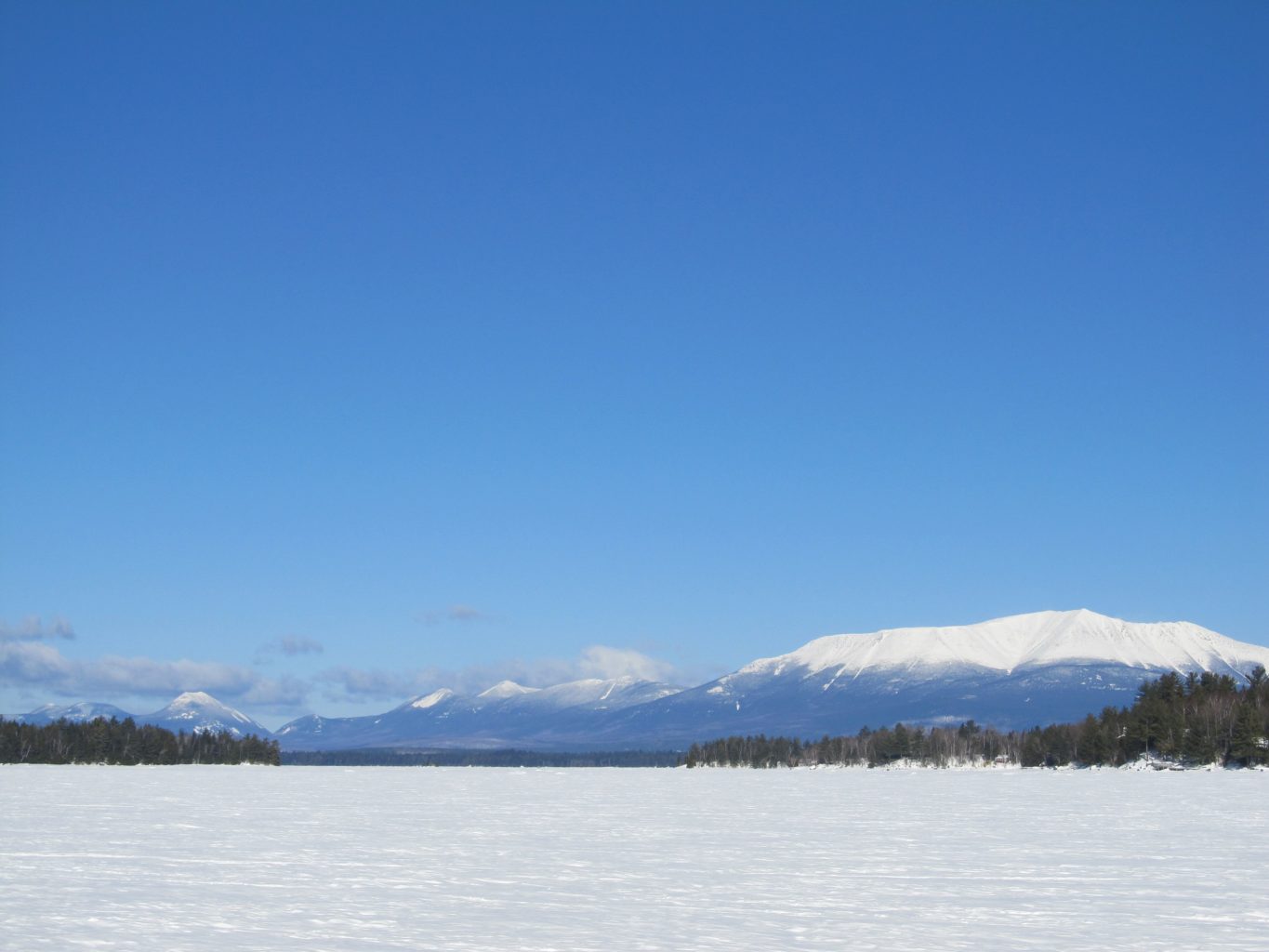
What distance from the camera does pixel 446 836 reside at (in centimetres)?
4953

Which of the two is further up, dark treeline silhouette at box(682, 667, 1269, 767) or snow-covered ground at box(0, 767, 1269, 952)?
dark treeline silhouette at box(682, 667, 1269, 767)

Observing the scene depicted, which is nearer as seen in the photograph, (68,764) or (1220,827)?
(1220,827)

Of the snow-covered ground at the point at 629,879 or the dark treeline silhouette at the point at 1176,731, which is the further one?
the dark treeline silhouette at the point at 1176,731

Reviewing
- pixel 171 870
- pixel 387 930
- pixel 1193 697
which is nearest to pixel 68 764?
pixel 1193 697

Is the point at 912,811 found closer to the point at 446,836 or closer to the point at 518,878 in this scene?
the point at 446,836

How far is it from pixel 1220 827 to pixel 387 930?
139 ft

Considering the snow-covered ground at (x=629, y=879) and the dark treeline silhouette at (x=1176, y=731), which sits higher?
the dark treeline silhouette at (x=1176, y=731)

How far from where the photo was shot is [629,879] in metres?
34.7

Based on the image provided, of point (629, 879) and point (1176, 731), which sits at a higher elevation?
point (1176, 731)

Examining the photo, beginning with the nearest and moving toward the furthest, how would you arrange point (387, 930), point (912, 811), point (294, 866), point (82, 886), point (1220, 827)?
point (387, 930) < point (82, 886) < point (294, 866) < point (1220, 827) < point (912, 811)

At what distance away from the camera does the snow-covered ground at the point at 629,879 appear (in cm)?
2488

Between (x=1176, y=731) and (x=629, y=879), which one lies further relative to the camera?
(x=1176, y=731)

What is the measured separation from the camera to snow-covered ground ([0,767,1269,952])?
81.6ft

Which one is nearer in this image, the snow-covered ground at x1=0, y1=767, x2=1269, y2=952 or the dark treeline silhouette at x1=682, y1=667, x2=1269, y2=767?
the snow-covered ground at x1=0, y1=767, x2=1269, y2=952
